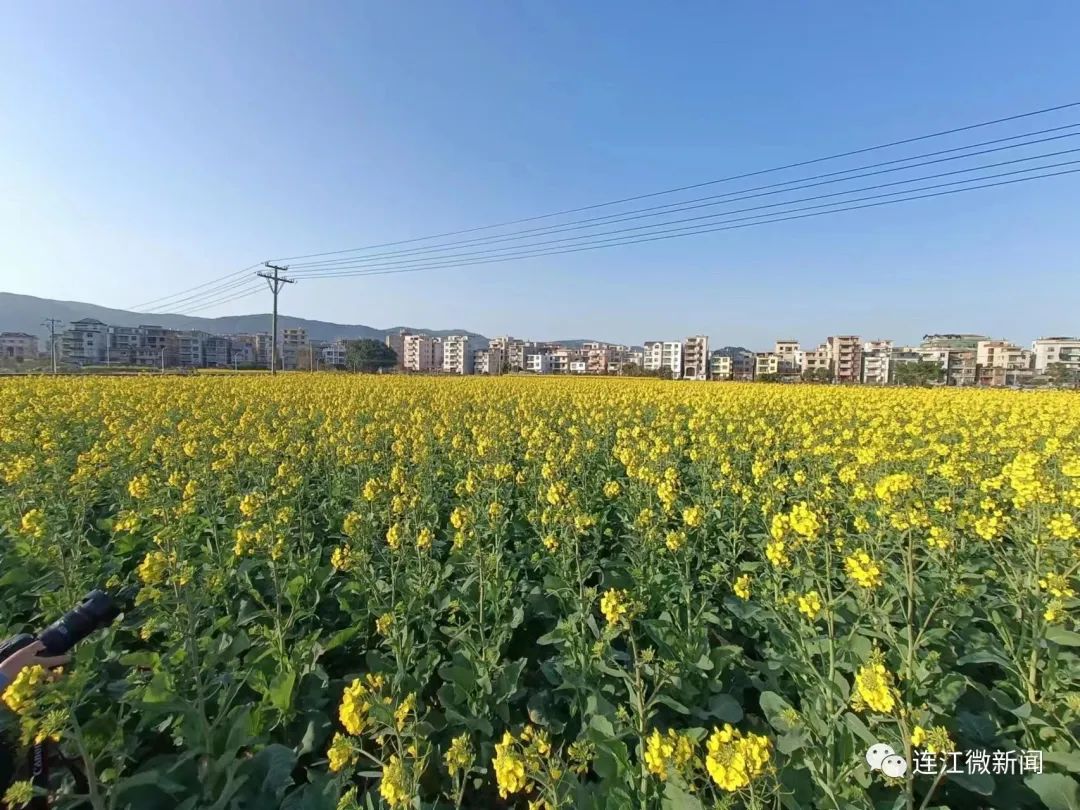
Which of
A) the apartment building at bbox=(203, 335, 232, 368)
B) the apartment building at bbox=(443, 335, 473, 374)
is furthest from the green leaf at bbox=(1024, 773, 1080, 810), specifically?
the apartment building at bbox=(203, 335, 232, 368)

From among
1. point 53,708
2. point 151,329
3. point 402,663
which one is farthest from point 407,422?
point 151,329

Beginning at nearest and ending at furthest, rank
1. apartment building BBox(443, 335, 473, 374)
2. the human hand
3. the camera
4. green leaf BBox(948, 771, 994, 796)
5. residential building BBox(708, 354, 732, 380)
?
the human hand → the camera → green leaf BBox(948, 771, 994, 796) → residential building BBox(708, 354, 732, 380) → apartment building BBox(443, 335, 473, 374)

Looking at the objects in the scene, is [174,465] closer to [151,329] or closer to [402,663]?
[402,663]

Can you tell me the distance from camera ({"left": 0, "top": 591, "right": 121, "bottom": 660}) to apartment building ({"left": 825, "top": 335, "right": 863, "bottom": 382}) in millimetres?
154742

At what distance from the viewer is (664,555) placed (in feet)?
16.3

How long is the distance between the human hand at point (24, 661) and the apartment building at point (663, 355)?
470ft

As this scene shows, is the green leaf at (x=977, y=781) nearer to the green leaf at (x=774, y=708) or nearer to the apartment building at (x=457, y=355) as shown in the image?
the green leaf at (x=774, y=708)

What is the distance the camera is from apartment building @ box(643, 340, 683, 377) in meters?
148

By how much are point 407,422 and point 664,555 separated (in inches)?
297

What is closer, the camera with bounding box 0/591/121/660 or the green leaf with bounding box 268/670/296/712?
the camera with bounding box 0/591/121/660

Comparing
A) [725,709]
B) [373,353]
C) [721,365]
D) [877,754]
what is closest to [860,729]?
[877,754]

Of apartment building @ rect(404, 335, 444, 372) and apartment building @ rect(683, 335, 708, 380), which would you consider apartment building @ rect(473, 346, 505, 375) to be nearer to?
apartment building @ rect(404, 335, 444, 372)

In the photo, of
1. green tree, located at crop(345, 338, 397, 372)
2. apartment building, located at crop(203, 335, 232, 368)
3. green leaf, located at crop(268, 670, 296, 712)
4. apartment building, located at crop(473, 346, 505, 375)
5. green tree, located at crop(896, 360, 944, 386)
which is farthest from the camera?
apartment building, located at crop(473, 346, 505, 375)

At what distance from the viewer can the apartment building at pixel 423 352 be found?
180750 millimetres
